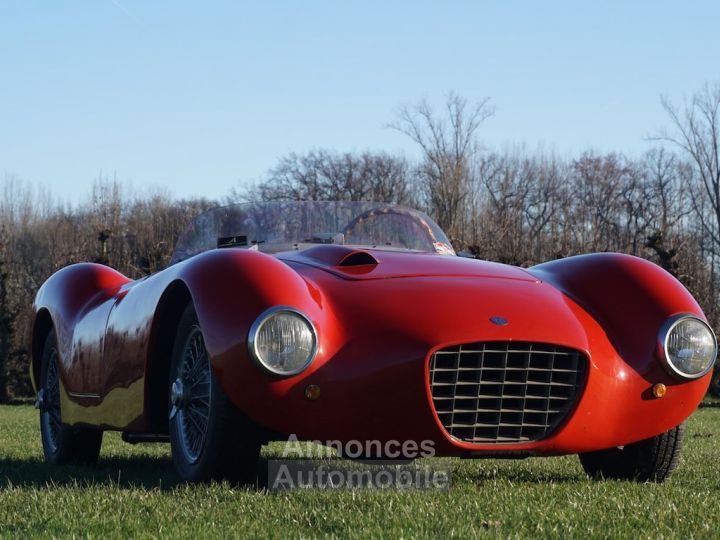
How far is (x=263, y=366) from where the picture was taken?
14.4ft

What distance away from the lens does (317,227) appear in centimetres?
676

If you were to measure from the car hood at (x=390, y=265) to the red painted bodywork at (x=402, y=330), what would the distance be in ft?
0.04

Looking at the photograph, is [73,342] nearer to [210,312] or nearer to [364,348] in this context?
[210,312]

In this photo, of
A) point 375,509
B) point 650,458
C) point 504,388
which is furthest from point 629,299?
point 375,509

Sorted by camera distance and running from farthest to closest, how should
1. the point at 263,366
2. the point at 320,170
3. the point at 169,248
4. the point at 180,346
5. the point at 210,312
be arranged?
1. the point at 320,170
2. the point at 169,248
3. the point at 180,346
4. the point at 210,312
5. the point at 263,366

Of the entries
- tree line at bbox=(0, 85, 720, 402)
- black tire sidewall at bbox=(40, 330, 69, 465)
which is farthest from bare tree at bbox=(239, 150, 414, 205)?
black tire sidewall at bbox=(40, 330, 69, 465)

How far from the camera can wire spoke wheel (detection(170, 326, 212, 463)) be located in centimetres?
484

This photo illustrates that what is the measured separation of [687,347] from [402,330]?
1436 mm

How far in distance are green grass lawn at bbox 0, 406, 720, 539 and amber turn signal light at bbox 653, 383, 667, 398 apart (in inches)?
16.4

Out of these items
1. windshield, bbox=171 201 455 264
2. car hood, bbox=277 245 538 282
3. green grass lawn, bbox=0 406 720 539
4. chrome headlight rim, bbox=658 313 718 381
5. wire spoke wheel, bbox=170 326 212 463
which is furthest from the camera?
windshield, bbox=171 201 455 264

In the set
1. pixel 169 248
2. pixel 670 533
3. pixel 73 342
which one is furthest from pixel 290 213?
pixel 169 248

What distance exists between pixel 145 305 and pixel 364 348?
56.9 inches

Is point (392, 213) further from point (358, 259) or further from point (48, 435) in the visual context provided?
point (48, 435)

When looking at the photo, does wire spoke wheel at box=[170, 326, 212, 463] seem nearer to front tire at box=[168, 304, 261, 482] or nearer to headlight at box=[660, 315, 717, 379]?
front tire at box=[168, 304, 261, 482]
